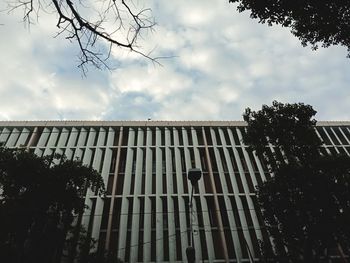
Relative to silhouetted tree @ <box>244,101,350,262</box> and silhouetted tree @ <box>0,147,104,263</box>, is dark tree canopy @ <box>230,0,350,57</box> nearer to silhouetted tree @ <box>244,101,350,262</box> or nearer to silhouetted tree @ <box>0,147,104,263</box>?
silhouetted tree @ <box>244,101,350,262</box>

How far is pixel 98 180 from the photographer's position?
1012 cm

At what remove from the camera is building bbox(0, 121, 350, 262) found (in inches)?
513

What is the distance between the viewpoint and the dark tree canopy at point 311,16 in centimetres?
596

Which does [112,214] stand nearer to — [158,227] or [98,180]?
[158,227]

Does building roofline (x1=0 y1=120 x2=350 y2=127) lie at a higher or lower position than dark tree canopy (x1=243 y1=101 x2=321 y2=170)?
higher

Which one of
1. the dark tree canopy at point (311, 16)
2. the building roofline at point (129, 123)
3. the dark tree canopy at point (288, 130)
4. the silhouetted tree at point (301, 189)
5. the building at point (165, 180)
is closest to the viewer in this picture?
the dark tree canopy at point (311, 16)

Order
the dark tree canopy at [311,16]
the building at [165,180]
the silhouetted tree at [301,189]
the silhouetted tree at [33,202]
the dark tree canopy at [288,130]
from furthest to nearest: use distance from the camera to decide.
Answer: the building at [165,180], the dark tree canopy at [288,130], the silhouetted tree at [301,189], the silhouetted tree at [33,202], the dark tree canopy at [311,16]

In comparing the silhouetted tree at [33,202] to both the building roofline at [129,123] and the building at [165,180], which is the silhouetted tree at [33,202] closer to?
the building at [165,180]

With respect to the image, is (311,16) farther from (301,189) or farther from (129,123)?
(129,123)

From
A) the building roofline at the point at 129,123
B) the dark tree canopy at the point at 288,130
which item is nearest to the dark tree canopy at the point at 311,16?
the dark tree canopy at the point at 288,130

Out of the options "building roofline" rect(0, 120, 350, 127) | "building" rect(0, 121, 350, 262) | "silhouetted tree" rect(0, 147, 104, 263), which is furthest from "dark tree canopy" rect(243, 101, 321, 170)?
"building roofline" rect(0, 120, 350, 127)

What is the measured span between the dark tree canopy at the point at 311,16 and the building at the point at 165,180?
599 centimetres

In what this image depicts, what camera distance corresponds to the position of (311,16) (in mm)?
6453

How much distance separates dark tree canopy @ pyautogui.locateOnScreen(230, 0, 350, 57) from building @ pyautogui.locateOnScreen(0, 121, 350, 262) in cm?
599
